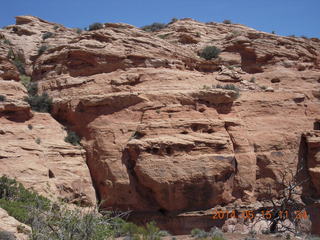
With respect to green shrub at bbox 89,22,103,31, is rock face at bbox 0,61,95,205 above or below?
below

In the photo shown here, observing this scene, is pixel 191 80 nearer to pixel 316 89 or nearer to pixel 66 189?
pixel 316 89

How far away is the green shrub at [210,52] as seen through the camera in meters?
23.3

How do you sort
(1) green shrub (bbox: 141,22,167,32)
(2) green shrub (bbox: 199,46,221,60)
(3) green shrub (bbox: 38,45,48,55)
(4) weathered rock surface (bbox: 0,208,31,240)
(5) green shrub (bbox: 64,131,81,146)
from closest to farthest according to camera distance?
(4) weathered rock surface (bbox: 0,208,31,240) → (5) green shrub (bbox: 64,131,81,146) → (3) green shrub (bbox: 38,45,48,55) → (2) green shrub (bbox: 199,46,221,60) → (1) green shrub (bbox: 141,22,167,32)

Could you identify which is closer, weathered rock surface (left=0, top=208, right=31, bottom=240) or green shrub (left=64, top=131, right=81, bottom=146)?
weathered rock surface (left=0, top=208, right=31, bottom=240)

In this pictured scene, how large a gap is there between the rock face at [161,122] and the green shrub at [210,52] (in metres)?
0.66

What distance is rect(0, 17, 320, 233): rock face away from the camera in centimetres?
1619

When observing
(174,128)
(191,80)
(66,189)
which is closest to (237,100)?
(191,80)

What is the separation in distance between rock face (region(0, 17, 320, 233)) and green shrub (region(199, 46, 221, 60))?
0.66 meters

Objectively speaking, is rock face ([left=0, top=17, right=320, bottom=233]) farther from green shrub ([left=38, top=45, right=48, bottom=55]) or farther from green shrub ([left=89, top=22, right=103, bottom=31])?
green shrub ([left=89, top=22, right=103, bottom=31])

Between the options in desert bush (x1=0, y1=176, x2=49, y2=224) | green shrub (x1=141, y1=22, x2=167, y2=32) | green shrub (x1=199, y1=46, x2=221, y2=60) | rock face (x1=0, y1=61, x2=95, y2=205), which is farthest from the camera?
green shrub (x1=141, y1=22, x2=167, y2=32)

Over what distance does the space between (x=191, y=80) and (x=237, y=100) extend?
2693 mm

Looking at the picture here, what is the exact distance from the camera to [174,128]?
17.0 metres

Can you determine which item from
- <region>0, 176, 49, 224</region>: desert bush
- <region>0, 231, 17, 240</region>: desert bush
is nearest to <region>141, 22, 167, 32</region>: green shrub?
<region>0, 176, 49, 224</region>: desert bush
